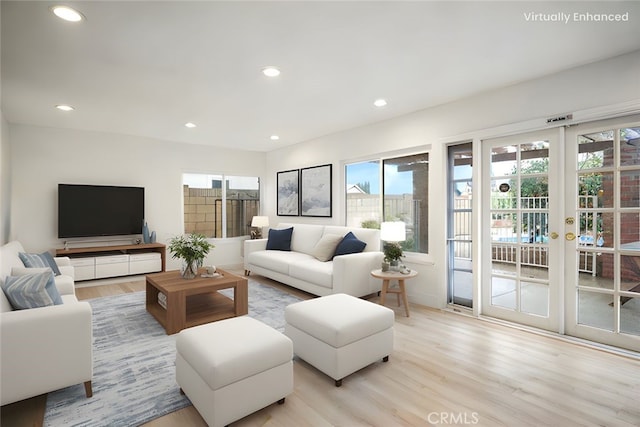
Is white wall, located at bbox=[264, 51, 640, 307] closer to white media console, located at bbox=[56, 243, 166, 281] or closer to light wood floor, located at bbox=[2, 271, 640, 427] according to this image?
light wood floor, located at bbox=[2, 271, 640, 427]

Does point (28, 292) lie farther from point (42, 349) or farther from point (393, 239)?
point (393, 239)

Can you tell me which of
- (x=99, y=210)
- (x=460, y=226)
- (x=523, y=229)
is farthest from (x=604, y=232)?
(x=99, y=210)

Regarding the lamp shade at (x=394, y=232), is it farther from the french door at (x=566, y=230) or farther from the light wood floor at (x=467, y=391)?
the light wood floor at (x=467, y=391)

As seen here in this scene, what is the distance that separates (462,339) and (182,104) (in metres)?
3.97

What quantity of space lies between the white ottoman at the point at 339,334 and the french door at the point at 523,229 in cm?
167

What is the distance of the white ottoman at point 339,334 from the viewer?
7.06 ft

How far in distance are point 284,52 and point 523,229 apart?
2.87 m

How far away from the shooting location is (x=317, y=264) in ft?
13.9

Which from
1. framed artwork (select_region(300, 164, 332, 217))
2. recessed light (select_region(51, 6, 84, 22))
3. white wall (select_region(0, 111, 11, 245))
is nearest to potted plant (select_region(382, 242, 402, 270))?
framed artwork (select_region(300, 164, 332, 217))

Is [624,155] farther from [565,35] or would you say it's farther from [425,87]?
[425,87]

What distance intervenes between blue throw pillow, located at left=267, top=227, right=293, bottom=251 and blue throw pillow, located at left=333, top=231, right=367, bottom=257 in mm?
1348

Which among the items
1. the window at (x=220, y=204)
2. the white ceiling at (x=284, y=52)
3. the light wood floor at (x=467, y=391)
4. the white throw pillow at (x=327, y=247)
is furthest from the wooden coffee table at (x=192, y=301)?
the window at (x=220, y=204)

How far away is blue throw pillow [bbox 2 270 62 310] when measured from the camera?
196cm

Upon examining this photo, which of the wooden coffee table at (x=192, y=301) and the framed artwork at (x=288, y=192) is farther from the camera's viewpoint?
the framed artwork at (x=288, y=192)
